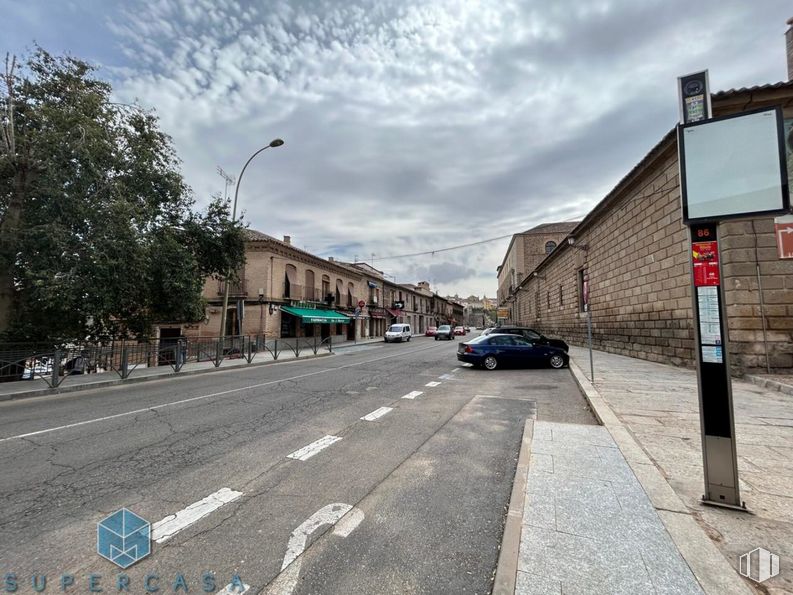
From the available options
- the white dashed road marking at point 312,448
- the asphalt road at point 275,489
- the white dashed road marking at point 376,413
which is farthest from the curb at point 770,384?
the white dashed road marking at point 312,448

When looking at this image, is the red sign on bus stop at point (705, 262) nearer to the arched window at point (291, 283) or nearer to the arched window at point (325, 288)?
the arched window at point (291, 283)

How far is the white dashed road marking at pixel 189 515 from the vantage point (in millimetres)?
2826

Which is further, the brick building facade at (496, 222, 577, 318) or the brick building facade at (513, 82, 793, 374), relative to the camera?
the brick building facade at (496, 222, 577, 318)

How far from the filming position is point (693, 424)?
5254mm

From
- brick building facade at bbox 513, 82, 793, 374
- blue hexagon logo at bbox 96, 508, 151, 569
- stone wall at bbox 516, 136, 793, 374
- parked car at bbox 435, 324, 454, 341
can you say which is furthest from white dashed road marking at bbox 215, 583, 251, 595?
parked car at bbox 435, 324, 454, 341

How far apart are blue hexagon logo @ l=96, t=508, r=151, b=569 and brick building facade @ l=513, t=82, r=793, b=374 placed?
9.82 meters

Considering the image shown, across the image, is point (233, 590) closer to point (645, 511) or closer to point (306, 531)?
point (306, 531)

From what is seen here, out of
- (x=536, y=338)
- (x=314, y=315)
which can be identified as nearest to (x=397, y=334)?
(x=314, y=315)

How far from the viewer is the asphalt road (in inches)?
95.2

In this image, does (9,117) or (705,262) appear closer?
(705,262)

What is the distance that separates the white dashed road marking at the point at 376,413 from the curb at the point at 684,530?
3.70m

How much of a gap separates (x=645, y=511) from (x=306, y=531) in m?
2.75

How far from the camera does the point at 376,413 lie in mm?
6609

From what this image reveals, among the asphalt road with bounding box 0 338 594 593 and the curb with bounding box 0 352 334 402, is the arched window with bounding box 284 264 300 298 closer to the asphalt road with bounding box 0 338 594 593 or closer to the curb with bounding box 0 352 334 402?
the curb with bounding box 0 352 334 402
